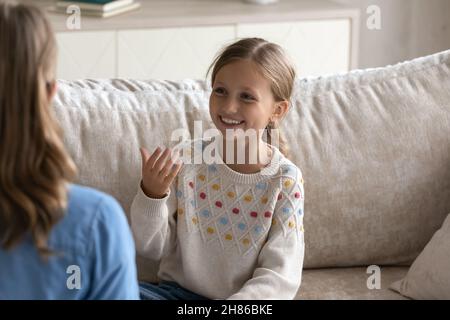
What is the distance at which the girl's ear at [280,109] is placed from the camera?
2.02m

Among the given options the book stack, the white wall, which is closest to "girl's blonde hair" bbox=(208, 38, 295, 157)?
the book stack

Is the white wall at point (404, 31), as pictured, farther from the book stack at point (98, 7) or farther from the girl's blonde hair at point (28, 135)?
the girl's blonde hair at point (28, 135)

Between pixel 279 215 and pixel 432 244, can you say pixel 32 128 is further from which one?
pixel 432 244

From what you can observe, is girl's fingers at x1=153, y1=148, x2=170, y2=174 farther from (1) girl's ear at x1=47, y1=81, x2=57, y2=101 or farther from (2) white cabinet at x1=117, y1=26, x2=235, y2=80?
(2) white cabinet at x1=117, y1=26, x2=235, y2=80

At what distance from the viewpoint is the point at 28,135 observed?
1269 millimetres

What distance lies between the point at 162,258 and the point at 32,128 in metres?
0.88

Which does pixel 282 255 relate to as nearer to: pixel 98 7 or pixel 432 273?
pixel 432 273

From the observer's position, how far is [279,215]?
1970mm

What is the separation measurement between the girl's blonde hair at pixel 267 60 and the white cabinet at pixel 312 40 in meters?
1.65

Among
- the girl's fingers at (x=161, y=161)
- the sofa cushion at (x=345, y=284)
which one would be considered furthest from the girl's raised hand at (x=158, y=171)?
the sofa cushion at (x=345, y=284)

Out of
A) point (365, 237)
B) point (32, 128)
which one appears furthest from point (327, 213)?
point (32, 128)

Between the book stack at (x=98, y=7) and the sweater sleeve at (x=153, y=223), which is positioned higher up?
the book stack at (x=98, y=7)

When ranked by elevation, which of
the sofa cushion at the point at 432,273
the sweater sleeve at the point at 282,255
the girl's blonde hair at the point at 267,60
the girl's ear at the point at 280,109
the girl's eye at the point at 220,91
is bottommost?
the sofa cushion at the point at 432,273

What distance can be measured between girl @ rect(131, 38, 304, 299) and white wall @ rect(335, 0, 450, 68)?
2.20 meters
